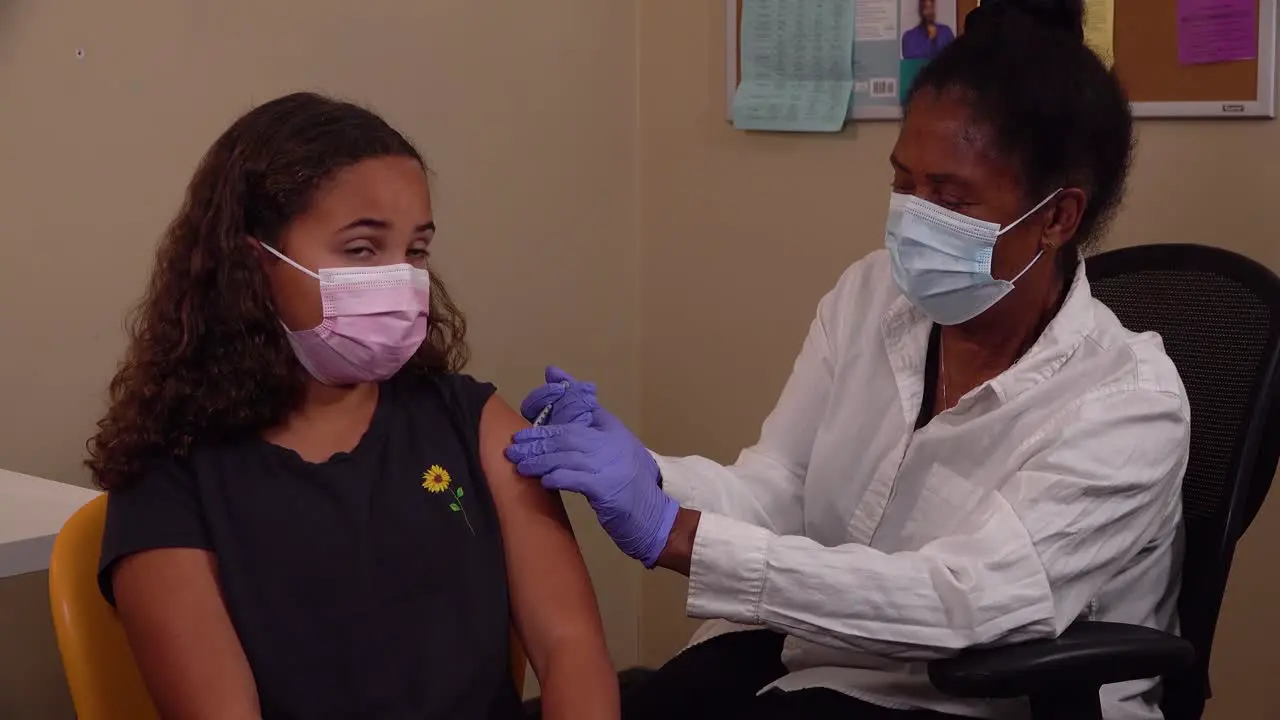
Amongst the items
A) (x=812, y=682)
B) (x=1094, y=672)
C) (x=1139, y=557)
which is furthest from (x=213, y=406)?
(x=1139, y=557)

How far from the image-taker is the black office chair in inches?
52.1

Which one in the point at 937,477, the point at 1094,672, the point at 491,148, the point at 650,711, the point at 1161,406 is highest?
the point at 491,148

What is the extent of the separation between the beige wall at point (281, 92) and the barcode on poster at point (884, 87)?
610 mm

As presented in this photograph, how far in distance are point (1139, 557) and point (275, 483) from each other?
3.20 ft

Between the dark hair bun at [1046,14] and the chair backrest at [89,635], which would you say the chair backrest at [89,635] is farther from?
the dark hair bun at [1046,14]

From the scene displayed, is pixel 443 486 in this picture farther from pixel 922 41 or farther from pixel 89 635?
pixel 922 41

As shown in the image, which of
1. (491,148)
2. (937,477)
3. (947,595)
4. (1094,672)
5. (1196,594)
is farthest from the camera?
(491,148)

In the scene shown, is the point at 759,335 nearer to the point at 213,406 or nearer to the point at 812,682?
the point at 812,682

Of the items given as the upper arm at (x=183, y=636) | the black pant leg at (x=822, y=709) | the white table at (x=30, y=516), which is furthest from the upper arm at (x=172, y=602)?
the black pant leg at (x=822, y=709)

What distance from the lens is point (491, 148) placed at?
2.64m

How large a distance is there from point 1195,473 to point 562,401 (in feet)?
2.49

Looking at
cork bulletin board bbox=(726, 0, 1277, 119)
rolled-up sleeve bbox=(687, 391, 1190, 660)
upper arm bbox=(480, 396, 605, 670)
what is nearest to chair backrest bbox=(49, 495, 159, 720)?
upper arm bbox=(480, 396, 605, 670)

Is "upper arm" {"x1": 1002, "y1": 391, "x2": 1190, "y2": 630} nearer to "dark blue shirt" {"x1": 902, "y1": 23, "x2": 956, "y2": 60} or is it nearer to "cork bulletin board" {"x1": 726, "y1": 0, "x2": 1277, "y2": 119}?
"cork bulletin board" {"x1": 726, "y1": 0, "x2": 1277, "y2": 119}

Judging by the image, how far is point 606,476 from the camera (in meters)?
1.49
